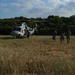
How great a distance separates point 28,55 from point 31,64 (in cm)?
83

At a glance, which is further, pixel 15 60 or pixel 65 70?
pixel 15 60

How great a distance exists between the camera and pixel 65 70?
9305 mm

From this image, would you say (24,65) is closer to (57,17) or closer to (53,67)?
(53,67)

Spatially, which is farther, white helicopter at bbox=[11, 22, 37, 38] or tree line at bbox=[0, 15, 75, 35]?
tree line at bbox=[0, 15, 75, 35]

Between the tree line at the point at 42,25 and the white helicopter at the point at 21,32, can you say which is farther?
the tree line at the point at 42,25

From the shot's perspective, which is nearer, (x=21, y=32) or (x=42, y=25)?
(x=21, y=32)

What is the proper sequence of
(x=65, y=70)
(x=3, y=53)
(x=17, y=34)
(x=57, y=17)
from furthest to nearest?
1. (x=57, y=17)
2. (x=17, y=34)
3. (x=3, y=53)
4. (x=65, y=70)

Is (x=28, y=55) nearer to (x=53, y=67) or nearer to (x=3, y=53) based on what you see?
(x=3, y=53)

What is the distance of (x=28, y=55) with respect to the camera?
38.0ft

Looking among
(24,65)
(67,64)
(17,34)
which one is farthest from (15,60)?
(17,34)

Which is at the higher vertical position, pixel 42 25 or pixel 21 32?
pixel 42 25

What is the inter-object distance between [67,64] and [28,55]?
247 cm

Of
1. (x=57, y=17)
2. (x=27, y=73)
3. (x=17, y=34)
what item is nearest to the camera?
(x=27, y=73)

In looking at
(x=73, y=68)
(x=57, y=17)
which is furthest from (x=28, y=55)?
(x=57, y=17)
